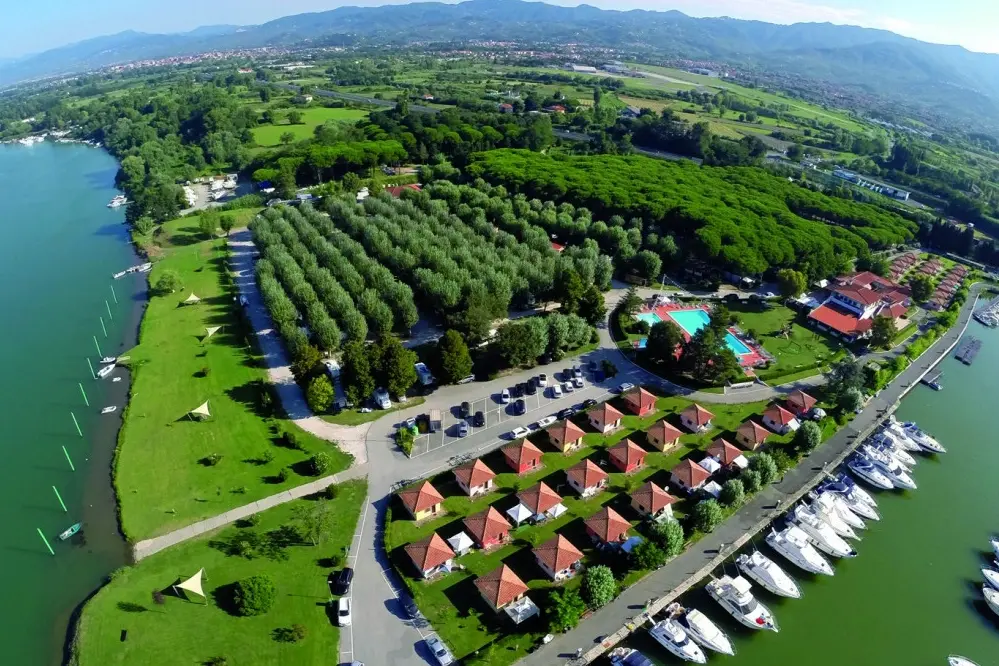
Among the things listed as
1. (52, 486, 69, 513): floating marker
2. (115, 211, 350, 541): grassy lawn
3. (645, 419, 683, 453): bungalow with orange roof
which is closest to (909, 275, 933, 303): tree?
(645, 419, 683, 453): bungalow with orange roof

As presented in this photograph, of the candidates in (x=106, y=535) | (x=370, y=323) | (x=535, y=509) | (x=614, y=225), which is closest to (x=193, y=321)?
(x=370, y=323)

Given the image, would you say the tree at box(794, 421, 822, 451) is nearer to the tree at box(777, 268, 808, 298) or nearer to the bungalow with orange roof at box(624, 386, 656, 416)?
the bungalow with orange roof at box(624, 386, 656, 416)

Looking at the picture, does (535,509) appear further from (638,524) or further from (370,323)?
(370,323)

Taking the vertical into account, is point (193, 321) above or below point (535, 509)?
above

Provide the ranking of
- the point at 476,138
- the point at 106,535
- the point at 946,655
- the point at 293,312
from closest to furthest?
the point at 946,655, the point at 106,535, the point at 293,312, the point at 476,138

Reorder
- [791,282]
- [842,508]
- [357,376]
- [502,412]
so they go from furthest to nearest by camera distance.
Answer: [791,282] → [502,412] → [357,376] → [842,508]

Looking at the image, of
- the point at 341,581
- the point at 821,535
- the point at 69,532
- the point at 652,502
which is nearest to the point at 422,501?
the point at 341,581

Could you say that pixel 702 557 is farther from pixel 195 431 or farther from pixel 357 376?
pixel 195 431
